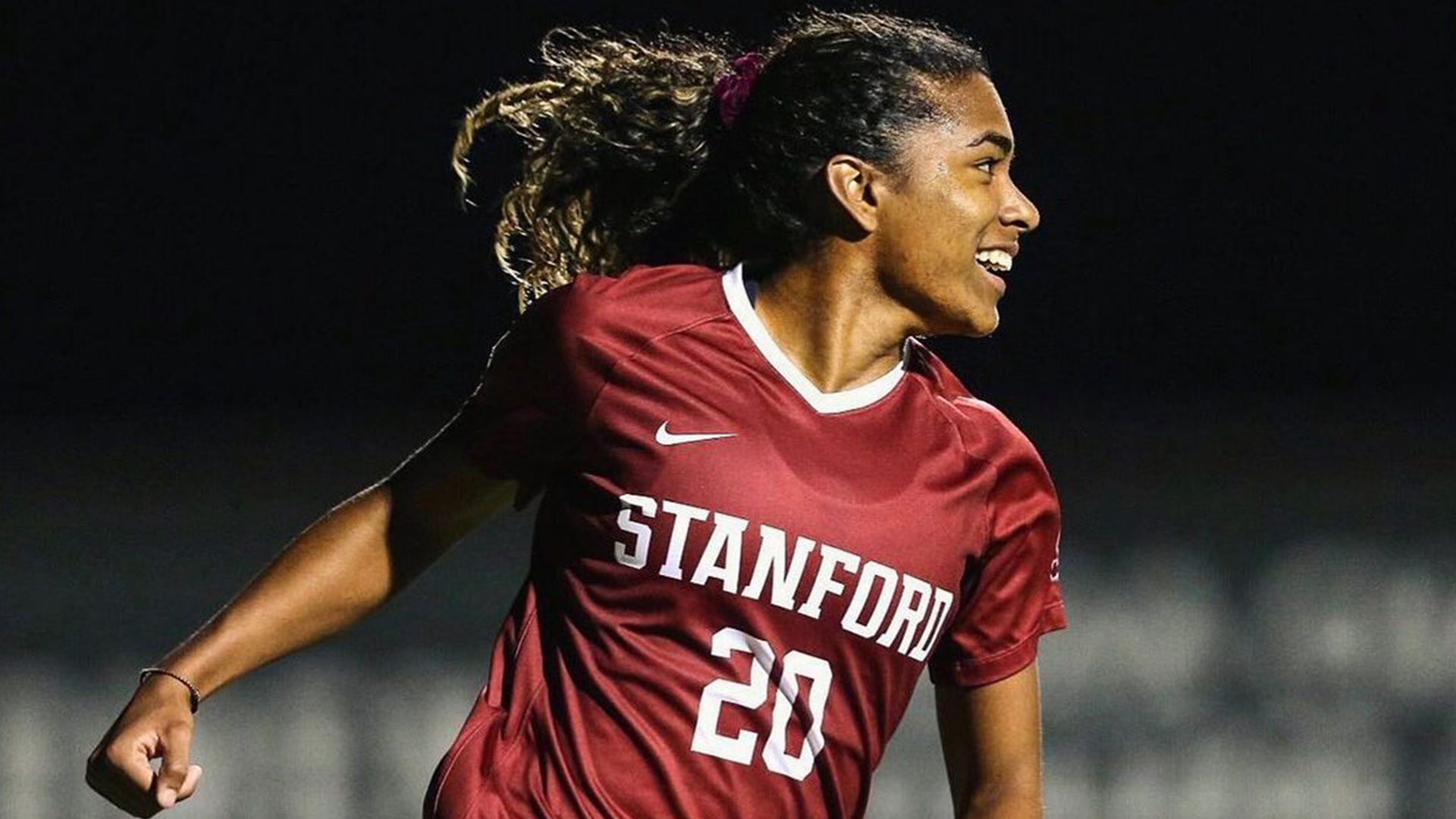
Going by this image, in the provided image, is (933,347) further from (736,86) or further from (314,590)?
(314,590)

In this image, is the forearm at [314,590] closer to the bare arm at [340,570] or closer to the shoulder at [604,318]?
the bare arm at [340,570]

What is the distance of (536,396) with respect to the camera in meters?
2.54

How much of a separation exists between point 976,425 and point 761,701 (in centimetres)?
38

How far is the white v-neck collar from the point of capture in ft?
8.37

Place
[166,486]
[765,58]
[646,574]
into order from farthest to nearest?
[166,486] → [765,58] → [646,574]

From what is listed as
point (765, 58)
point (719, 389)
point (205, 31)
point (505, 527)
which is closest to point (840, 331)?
point (719, 389)

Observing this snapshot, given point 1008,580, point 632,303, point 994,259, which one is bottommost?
point 1008,580

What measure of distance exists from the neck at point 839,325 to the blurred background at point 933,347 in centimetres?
223

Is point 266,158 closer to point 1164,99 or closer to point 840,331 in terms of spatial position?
point 1164,99

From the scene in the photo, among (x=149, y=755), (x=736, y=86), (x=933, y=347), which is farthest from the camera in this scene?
(x=933, y=347)

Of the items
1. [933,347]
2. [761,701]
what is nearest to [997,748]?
[761,701]

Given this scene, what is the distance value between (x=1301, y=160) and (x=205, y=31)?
7.25 ft

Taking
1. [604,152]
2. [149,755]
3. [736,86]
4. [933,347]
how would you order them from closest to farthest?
[149,755] → [736,86] → [604,152] → [933,347]

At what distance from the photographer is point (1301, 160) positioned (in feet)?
16.4
